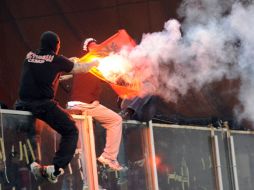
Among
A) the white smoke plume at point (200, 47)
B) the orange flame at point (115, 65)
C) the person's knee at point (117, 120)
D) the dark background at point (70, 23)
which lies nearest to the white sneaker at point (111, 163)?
the person's knee at point (117, 120)

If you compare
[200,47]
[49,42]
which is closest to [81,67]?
[49,42]

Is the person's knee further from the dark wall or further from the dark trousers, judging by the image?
the dark wall

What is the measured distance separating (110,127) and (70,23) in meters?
5.96

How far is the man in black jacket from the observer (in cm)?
700

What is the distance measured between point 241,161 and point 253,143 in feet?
2.30

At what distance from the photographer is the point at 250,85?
41.3ft

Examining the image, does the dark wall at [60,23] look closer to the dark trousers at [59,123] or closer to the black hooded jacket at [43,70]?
the black hooded jacket at [43,70]

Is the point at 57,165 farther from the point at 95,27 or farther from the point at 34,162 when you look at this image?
the point at 95,27

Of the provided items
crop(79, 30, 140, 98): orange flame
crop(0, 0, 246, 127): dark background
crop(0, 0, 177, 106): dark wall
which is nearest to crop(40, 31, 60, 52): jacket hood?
crop(79, 30, 140, 98): orange flame

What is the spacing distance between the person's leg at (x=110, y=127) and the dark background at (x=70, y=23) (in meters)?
4.91

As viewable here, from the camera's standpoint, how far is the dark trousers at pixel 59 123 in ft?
23.0

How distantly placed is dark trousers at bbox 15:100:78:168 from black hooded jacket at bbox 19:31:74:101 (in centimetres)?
8

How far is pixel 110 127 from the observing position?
332 inches

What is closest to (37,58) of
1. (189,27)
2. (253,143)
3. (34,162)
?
(34,162)
